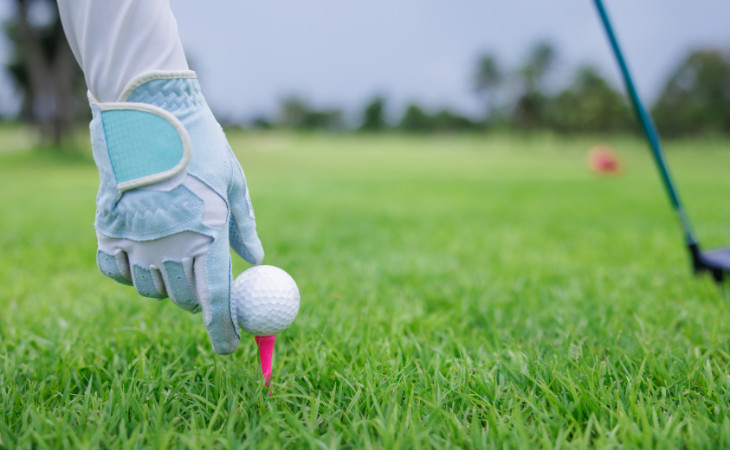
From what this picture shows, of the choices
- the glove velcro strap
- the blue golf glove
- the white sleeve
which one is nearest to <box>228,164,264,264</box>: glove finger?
the blue golf glove

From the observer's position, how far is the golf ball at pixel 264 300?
47.8 inches

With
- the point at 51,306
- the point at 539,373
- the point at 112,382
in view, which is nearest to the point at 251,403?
the point at 112,382

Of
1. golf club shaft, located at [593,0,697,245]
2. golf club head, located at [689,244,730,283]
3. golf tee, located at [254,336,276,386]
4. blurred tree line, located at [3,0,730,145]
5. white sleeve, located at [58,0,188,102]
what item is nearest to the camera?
white sleeve, located at [58,0,188,102]

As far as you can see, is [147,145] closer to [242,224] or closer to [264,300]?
[242,224]

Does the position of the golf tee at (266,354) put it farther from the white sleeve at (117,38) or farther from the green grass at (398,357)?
the white sleeve at (117,38)

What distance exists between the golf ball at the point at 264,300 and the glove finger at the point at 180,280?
0.10 metres

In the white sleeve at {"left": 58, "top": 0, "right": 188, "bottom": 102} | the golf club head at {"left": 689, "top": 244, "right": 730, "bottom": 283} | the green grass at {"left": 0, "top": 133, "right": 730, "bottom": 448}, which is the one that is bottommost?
the golf club head at {"left": 689, "top": 244, "right": 730, "bottom": 283}

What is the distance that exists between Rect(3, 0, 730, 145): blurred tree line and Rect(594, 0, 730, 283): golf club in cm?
1939

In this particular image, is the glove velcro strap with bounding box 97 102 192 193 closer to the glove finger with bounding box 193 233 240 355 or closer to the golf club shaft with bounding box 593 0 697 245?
the glove finger with bounding box 193 233 240 355

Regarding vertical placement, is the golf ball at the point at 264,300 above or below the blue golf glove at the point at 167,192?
below

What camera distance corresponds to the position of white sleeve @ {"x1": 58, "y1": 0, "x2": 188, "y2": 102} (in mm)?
1062

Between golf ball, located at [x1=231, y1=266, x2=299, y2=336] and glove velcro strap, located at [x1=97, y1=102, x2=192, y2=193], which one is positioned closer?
glove velcro strap, located at [x1=97, y1=102, x2=192, y2=193]

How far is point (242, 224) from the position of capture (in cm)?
128

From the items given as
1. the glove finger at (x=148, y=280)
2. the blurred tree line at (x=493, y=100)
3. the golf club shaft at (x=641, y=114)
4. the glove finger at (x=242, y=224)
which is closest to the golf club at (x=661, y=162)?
the golf club shaft at (x=641, y=114)
